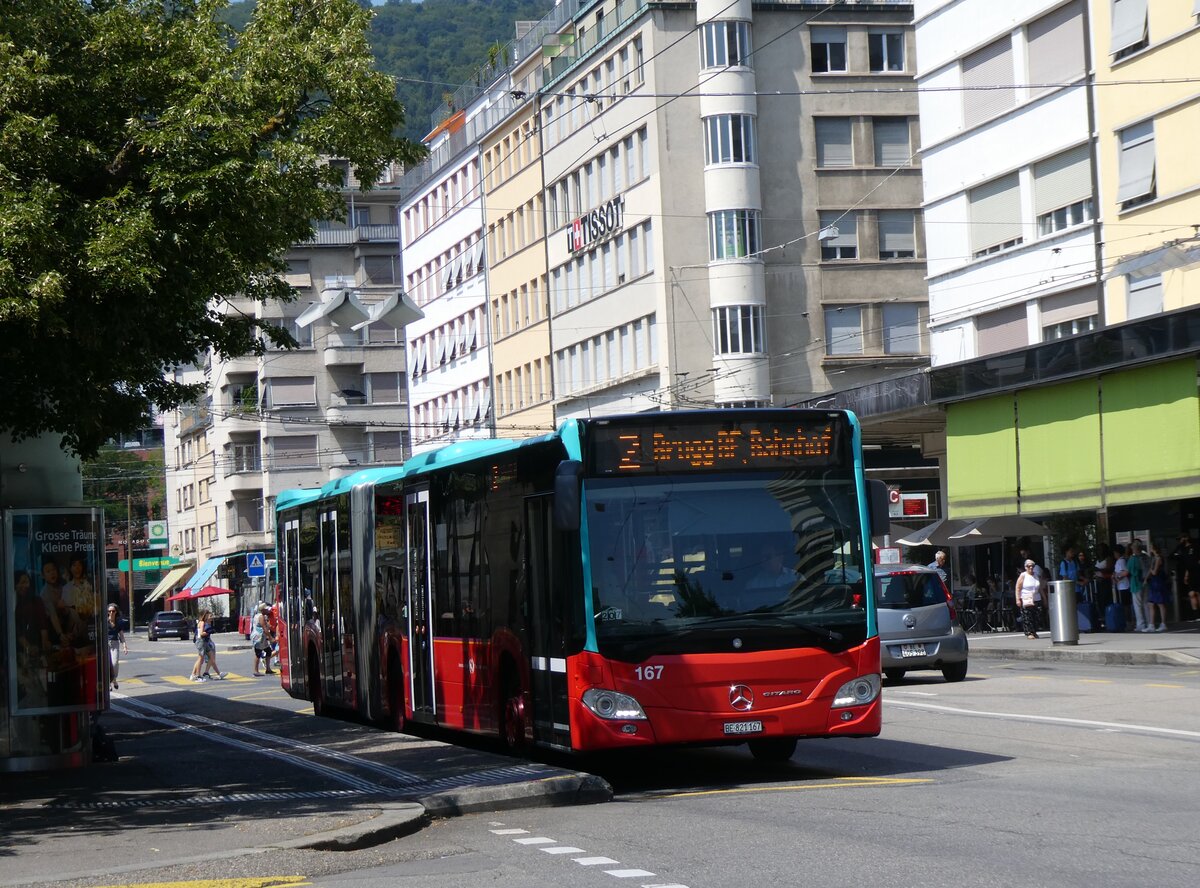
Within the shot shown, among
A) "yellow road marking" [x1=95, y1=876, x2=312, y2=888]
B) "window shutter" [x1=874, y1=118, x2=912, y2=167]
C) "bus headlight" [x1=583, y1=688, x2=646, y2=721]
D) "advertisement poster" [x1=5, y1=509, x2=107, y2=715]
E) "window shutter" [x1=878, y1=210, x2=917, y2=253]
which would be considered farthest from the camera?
"window shutter" [x1=878, y1=210, x2=917, y2=253]

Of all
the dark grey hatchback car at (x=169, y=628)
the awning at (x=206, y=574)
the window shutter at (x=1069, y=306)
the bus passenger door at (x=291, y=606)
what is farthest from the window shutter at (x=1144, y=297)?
the awning at (x=206, y=574)

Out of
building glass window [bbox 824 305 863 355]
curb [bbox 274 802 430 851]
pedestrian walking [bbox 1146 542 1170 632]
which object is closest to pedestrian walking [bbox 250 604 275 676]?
pedestrian walking [bbox 1146 542 1170 632]

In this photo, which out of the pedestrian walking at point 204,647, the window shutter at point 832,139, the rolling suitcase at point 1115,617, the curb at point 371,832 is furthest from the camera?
the window shutter at point 832,139

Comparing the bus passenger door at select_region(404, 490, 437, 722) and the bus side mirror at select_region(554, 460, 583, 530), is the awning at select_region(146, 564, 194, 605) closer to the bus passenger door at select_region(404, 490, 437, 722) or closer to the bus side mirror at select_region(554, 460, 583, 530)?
the bus passenger door at select_region(404, 490, 437, 722)

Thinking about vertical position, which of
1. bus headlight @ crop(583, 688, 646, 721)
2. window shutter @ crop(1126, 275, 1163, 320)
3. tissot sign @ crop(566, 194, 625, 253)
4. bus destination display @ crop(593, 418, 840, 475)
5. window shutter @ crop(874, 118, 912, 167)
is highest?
window shutter @ crop(874, 118, 912, 167)

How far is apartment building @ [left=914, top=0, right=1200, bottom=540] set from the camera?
36.2 m

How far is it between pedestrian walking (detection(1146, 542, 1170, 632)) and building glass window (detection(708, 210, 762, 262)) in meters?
32.2

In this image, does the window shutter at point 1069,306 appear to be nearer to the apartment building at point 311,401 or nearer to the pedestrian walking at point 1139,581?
the pedestrian walking at point 1139,581

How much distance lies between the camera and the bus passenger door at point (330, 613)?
23547 millimetres

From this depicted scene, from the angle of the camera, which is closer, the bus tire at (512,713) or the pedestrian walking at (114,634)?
the bus tire at (512,713)

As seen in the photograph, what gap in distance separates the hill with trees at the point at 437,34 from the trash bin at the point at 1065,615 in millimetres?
82713

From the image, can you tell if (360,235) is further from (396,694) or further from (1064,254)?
(396,694)

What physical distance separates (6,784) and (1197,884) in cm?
1088

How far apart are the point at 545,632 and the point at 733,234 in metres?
53.1
